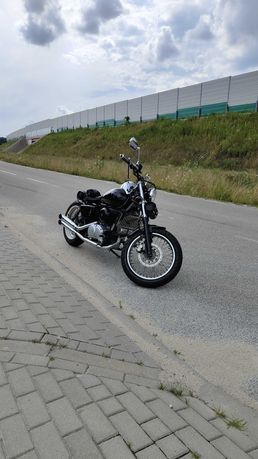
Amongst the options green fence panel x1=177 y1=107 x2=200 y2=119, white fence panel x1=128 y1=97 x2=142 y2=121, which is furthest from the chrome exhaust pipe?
white fence panel x1=128 y1=97 x2=142 y2=121

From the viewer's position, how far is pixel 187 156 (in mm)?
30562

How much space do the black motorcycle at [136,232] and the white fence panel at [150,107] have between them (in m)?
43.4

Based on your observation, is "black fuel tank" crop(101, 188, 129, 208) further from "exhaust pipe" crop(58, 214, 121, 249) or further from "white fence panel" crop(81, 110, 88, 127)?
"white fence panel" crop(81, 110, 88, 127)

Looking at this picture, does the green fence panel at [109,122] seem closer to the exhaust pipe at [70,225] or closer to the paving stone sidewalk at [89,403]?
the exhaust pipe at [70,225]

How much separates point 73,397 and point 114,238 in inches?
128

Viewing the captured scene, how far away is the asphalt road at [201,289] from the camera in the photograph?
3.25 meters

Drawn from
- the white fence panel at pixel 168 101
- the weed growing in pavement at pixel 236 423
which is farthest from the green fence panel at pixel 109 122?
the weed growing in pavement at pixel 236 423

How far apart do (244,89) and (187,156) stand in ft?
33.8

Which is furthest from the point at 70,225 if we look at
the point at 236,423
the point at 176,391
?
the point at 236,423

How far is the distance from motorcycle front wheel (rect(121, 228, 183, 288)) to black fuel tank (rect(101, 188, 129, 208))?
0.56m

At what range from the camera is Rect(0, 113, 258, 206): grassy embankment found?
14.8 m

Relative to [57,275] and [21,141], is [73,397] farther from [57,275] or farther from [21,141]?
[21,141]

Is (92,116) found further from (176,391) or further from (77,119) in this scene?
(176,391)

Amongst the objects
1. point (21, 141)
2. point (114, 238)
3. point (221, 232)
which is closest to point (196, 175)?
point (221, 232)
